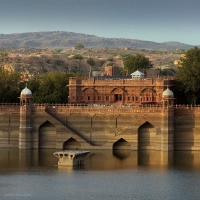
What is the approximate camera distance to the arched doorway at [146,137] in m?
83.6

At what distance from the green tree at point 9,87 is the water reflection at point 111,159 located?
11433 millimetres

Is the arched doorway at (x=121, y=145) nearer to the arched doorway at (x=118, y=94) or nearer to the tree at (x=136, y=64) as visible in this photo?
the arched doorway at (x=118, y=94)

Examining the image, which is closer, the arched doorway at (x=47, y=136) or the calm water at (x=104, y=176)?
the calm water at (x=104, y=176)

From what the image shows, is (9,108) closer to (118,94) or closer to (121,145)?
(121,145)

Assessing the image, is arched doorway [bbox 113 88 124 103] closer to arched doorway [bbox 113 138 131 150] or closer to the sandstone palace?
the sandstone palace

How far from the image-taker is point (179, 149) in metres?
83.2

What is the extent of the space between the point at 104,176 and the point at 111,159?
31.7 ft

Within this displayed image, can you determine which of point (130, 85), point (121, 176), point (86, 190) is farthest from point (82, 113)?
point (86, 190)

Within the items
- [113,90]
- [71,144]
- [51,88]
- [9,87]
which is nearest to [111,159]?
[71,144]

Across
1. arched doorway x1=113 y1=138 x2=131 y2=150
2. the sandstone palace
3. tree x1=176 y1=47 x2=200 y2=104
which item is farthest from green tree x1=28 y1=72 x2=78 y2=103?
tree x1=176 y1=47 x2=200 y2=104

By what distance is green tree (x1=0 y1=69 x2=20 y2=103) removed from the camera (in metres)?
95.8

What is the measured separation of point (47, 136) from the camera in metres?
85.9

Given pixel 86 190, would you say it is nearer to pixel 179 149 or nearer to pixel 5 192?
pixel 5 192

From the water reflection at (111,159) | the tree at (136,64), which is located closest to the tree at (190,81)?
the water reflection at (111,159)
